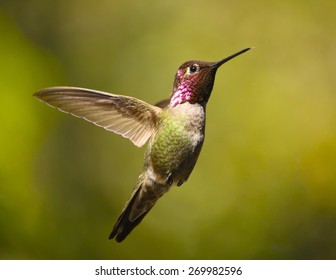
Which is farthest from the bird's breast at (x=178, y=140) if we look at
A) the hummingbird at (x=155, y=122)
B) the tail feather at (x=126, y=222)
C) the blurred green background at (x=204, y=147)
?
the blurred green background at (x=204, y=147)

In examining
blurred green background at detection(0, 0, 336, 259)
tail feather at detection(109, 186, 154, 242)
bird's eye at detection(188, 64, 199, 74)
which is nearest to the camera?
bird's eye at detection(188, 64, 199, 74)

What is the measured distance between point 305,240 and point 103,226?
0.92 m

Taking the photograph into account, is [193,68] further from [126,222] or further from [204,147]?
[204,147]

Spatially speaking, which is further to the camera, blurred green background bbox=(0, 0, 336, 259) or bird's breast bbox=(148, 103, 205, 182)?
blurred green background bbox=(0, 0, 336, 259)

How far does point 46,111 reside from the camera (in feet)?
8.61

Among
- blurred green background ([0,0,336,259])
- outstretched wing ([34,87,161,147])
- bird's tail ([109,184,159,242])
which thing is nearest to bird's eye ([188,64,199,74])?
outstretched wing ([34,87,161,147])

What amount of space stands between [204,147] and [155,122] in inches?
35.9

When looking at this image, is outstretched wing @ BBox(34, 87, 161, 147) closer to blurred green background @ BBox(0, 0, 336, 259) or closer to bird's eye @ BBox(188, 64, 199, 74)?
bird's eye @ BBox(188, 64, 199, 74)

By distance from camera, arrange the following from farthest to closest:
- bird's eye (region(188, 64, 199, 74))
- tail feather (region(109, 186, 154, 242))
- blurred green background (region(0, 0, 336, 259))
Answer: blurred green background (region(0, 0, 336, 259)) → tail feather (region(109, 186, 154, 242)) → bird's eye (region(188, 64, 199, 74))

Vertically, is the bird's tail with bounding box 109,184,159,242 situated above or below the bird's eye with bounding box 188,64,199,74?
below

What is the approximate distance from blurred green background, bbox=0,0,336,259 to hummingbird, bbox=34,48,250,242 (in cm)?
83

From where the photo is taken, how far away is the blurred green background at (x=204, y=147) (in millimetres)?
2523

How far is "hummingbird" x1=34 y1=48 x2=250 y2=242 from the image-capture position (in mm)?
1428

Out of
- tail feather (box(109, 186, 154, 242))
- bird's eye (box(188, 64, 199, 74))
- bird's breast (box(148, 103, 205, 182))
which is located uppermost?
bird's eye (box(188, 64, 199, 74))
